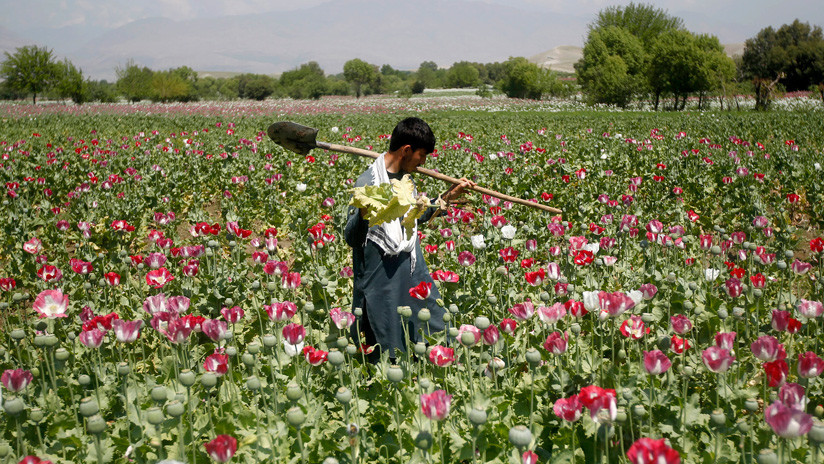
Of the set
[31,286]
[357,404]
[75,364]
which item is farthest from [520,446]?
[31,286]

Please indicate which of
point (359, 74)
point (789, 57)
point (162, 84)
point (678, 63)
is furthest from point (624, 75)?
point (359, 74)

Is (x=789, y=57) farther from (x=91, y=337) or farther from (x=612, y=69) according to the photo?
(x=91, y=337)

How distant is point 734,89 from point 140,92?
2329 inches

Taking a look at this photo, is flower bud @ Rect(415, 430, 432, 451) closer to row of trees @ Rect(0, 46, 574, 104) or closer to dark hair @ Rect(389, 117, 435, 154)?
dark hair @ Rect(389, 117, 435, 154)

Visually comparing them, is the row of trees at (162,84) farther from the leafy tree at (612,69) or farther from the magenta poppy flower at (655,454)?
the magenta poppy flower at (655,454)

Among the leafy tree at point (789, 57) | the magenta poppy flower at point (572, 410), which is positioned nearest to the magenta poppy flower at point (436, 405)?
the magenta poppy flower at point (572, 410)

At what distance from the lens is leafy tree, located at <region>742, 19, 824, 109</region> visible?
57.5 m

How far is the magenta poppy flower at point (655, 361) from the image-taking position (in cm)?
202

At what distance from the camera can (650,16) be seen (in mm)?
75875

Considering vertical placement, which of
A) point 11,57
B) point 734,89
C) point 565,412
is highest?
point 11,57

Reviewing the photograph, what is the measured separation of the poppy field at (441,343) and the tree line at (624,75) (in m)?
27.3

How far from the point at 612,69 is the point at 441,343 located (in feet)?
152

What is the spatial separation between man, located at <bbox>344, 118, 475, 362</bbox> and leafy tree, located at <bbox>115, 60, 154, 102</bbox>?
71.4 metres

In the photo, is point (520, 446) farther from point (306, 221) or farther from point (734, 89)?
point (734, 89)
